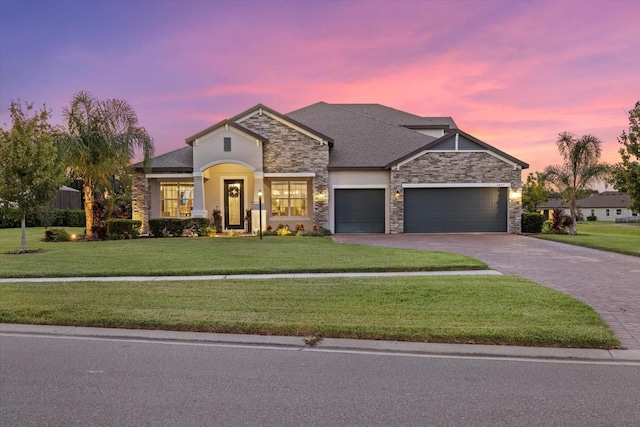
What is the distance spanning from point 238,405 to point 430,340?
113 inches

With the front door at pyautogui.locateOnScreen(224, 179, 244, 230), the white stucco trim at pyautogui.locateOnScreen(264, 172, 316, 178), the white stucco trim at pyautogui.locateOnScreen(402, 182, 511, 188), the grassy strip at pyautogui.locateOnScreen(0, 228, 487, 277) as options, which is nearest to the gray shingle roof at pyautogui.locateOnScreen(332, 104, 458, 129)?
the white stucco trim at pyautogui.locateOnScreen(402, 182, 511, 188)

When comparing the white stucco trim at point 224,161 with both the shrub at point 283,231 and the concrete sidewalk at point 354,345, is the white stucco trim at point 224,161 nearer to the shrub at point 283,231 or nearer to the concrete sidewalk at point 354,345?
the shrub at point 283,231

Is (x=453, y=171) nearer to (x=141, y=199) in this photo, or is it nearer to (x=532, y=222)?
(x=532, y=222)

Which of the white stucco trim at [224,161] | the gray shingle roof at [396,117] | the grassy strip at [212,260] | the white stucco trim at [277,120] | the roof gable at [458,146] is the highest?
the gray shingle roof at [396,117]

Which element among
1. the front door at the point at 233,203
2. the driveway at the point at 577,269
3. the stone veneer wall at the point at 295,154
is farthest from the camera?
the front door at the point at 233,203

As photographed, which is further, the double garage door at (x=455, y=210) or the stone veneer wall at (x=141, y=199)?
the double garage door at (x=455, y=210)

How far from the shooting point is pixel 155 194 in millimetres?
23469

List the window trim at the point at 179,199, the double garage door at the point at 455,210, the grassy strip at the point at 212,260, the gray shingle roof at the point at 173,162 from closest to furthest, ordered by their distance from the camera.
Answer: the grassy strip at the point at 212,260, the gray shingle roof at the point at 173,162, the double garage door at the point at 455,210, the window trim at the point at 179,199

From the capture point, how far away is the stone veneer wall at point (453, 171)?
911 inches

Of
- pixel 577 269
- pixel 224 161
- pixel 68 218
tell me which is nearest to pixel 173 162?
pixel 224 161

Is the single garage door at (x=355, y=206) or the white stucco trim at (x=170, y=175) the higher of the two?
the white stucco trim at (x=170, y=175)

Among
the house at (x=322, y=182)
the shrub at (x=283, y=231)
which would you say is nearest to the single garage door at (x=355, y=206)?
the house at (x=322, y=182)

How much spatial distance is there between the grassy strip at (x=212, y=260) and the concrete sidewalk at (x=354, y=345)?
4375mm

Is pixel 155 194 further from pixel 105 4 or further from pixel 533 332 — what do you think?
pixel 533 332
